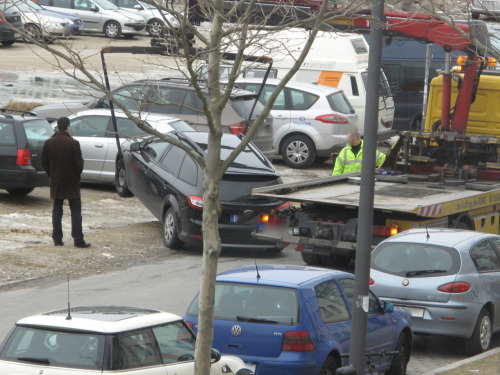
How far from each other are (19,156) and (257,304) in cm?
946

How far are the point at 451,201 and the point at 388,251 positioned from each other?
9.55 feet

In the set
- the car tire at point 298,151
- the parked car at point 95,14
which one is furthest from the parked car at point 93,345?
the parked car at point 95,14

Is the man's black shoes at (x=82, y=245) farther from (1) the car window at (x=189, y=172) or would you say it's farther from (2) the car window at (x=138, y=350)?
(2) the car window at (x=138, y=350)

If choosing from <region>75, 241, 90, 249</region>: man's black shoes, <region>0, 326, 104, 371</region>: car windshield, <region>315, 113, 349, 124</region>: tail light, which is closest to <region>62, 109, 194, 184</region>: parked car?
<region>75, 241, 90, 249</region>: man's black shoes

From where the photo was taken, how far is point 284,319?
9820mm

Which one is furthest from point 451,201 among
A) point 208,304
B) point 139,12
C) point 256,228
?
point 139,12

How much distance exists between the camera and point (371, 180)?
1016cm

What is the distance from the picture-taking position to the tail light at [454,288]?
1236cm

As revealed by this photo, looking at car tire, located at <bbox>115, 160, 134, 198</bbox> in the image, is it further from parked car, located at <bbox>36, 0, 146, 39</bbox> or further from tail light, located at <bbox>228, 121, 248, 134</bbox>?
parked car, located at <bbox>36, 0, 146, 39</bbox>

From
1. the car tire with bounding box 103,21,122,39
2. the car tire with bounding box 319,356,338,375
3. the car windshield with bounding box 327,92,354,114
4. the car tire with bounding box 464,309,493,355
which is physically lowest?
the car tire with bounding box 464,309,493,355

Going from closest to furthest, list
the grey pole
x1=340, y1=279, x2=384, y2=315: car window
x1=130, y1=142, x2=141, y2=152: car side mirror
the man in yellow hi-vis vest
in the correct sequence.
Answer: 1. the grey pole
2. x1=340, y1=279, x2=384, y2=315: car window
3. x1=130, y1=142, x2=141, y2=152: car side mirror
4. the man in yellow hi-vis vest

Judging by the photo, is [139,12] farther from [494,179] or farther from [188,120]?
[494,179]

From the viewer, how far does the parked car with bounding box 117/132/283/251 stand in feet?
54.7

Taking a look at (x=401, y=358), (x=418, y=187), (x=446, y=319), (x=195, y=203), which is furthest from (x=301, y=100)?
(x=401, y=358)
